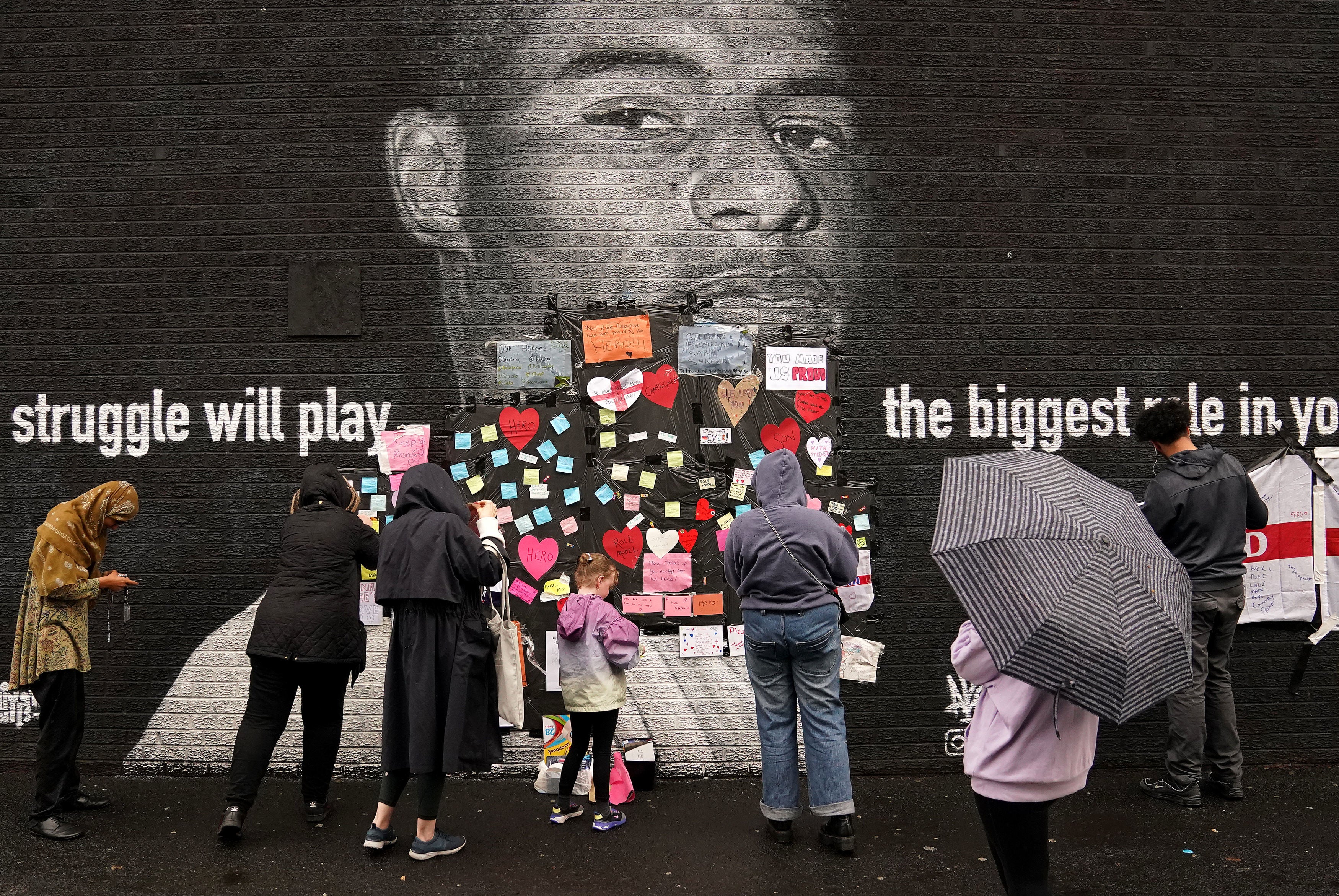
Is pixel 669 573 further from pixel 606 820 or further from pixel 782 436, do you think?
pixel 606 820

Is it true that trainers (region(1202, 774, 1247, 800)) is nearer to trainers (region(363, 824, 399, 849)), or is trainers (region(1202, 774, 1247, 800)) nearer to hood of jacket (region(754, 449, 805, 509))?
hood of jacket (region(754, 449, 805, 509))

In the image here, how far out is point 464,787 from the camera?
5.28 metres

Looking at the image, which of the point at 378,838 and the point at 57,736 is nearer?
the point at 378,838

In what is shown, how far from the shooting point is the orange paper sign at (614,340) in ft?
18.0

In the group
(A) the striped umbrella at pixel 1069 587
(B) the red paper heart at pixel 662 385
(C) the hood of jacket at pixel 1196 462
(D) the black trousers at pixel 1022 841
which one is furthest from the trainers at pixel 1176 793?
(B) the red paper heart at pixel 662 385

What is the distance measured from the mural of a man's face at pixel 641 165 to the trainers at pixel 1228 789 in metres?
3.28

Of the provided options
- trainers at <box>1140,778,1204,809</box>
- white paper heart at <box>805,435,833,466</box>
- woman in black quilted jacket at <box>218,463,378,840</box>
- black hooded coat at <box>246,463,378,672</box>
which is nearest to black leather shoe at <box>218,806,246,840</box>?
woman in black quilted jacket at <box>218,463,378,840</box>

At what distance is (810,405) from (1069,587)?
3119 millimetres

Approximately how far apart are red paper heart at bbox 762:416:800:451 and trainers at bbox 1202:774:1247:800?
9.42 feet

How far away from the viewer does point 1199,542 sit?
4.91 m

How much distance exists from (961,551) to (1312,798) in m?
3.93

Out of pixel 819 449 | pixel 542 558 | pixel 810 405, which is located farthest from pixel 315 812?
pixel 810 405

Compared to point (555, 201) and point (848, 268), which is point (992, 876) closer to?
point (848, 268)

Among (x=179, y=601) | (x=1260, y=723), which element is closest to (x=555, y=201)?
(x=179, y=601)
